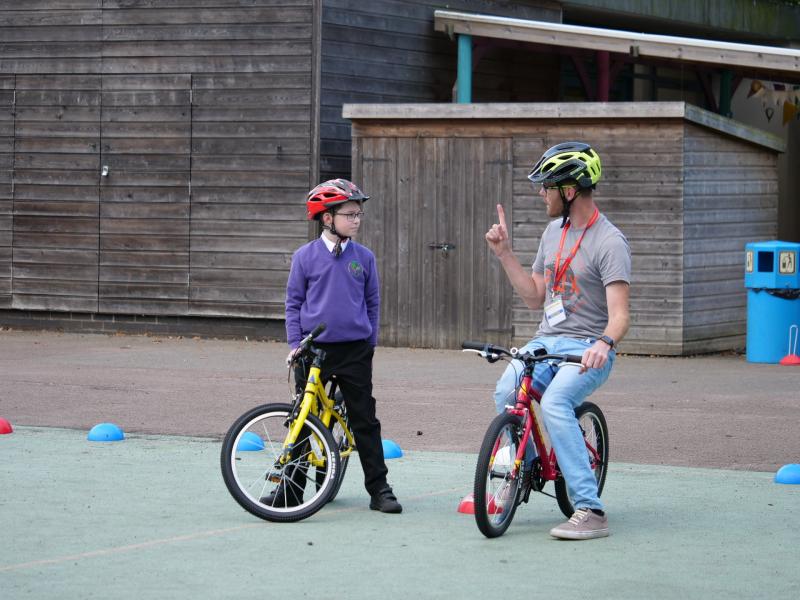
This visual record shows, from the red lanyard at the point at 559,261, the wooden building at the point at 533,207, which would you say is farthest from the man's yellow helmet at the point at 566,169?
the wooden building at the point at 533,207

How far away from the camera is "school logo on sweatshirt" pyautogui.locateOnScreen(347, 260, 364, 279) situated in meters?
7.70

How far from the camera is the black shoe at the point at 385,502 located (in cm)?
752

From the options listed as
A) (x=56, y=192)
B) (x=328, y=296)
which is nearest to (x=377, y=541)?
(x=328, y=296)

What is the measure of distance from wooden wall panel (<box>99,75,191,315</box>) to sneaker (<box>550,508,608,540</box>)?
12.6 metres

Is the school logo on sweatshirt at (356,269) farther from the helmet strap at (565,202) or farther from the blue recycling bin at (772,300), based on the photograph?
the blue recycling bin at (772,300)

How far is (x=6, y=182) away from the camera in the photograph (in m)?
19.8

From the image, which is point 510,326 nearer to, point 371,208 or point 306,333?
point 371,208

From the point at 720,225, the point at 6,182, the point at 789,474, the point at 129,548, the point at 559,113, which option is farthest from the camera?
the point at 6,182

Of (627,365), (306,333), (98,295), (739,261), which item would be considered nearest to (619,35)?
(739,261)

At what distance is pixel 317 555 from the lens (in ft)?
21.2

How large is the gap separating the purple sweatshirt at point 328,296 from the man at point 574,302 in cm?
95

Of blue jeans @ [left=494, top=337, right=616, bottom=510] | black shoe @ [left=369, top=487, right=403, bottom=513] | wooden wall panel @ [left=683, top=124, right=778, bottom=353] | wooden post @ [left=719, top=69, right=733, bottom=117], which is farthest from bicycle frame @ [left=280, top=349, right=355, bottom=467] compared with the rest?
wooden post @ [left=719, top=69, right=733, bottom=117]

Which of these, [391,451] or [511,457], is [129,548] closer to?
[511,457]

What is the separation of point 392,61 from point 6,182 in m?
5.45
